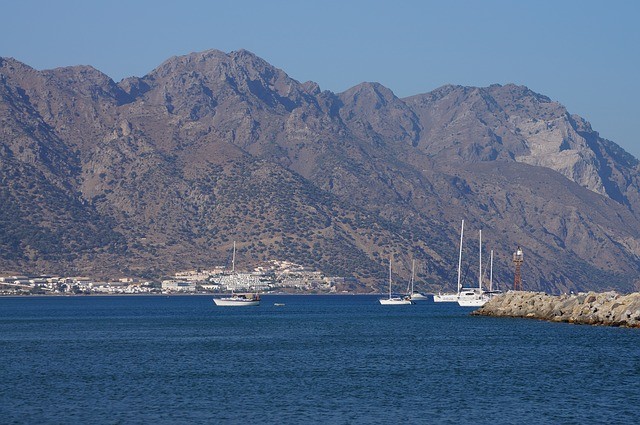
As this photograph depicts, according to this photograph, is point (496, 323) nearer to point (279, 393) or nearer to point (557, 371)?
point (557, 371)

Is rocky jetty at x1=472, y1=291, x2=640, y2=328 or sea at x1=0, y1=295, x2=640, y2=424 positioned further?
rocky jetty at x1=472, y1=291, x2=640, y2=328

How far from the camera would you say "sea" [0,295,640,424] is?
5206 cm

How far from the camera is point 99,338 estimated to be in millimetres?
102562

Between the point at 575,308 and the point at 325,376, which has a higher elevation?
the point at 575,308

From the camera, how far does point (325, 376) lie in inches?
2635

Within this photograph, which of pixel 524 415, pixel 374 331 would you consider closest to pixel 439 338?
pixel 374 331

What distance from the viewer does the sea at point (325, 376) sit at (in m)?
52.1

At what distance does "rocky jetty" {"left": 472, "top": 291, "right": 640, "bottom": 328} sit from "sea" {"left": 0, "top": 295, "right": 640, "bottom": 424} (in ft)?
10.6

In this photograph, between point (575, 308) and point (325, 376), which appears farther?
point (575, 308)

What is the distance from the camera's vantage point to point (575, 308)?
397 feet

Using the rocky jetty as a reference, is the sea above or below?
below

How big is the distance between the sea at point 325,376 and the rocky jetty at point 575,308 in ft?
10.6

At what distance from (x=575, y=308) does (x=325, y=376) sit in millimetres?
60056

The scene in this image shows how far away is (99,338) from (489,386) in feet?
164
